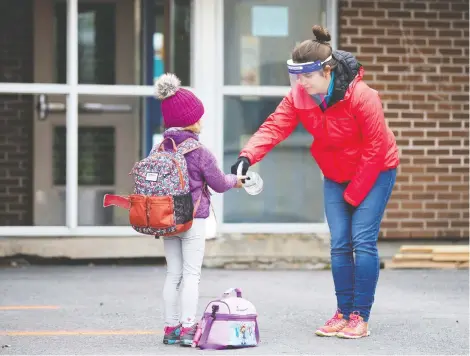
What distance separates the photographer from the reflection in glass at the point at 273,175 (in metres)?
10.6

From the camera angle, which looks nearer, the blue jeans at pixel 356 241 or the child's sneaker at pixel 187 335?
the child's sneaker at pixel 187 335

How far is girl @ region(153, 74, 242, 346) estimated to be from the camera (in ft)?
20.7

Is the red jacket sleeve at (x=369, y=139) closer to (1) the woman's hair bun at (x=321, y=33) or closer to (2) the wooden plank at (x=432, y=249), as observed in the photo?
(1) the woman's hair bun at (x=321, y=33)

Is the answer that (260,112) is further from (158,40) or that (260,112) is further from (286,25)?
(158,40)

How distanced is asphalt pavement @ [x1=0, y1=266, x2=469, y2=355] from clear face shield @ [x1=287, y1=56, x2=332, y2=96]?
4.92 ft

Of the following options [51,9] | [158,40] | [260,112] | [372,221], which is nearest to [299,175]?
[260,112]

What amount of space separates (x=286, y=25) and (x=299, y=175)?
1.46 meters

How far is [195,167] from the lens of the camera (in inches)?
249

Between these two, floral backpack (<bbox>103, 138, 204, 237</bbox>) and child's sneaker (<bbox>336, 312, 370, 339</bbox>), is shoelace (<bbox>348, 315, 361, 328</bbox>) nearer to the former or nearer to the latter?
child's sneaker (<bbox>336, 312, 370, 339</bbox>)

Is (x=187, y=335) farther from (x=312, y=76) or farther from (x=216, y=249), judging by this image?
(x=216, y=249)

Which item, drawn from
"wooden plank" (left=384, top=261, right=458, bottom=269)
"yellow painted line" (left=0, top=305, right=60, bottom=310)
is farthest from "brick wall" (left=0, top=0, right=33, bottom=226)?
"wooden plank" (left=384, top=261, right=458, bottom=269)

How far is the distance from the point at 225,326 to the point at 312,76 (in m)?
1.55

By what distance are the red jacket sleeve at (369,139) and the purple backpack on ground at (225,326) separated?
104cm

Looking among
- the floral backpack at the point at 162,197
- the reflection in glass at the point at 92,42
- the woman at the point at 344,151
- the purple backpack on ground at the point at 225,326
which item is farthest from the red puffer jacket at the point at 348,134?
the reflection in glass at the point at 92,42
